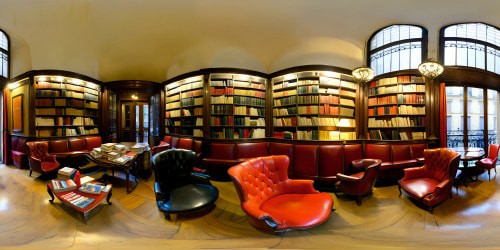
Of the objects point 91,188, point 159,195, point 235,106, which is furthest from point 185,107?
point 159,195

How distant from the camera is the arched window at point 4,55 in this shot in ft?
10.5

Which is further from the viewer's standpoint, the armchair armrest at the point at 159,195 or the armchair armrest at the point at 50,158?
the armchair armrest at the point at 50,158

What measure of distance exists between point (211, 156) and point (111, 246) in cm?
252

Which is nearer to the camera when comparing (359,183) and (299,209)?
(299,209)

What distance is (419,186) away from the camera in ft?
8.91

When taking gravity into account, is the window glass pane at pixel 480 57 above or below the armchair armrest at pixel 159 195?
above

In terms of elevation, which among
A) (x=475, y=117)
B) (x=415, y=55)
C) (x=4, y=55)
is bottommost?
(x=475, y=117)

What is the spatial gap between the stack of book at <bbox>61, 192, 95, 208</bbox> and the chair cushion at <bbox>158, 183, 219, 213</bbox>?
2.82ft

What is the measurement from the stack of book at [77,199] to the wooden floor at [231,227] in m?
0.14

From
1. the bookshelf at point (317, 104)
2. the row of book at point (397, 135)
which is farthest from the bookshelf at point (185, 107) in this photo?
the row of book at point (397, 135)

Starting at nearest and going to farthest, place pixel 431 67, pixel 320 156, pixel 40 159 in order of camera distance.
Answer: pixel 431 67, pixel 320 156, pixel 40 159

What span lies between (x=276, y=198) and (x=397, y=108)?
12.1 feet

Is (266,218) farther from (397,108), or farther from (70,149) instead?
(70,149)

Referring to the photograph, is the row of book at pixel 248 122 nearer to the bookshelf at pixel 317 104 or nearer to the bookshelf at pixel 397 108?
the bookshelf at pixel 317 104
